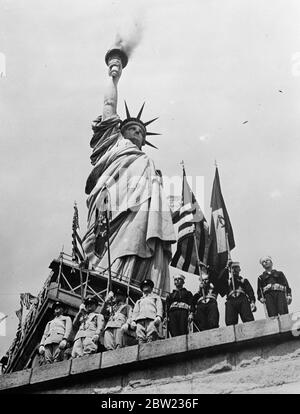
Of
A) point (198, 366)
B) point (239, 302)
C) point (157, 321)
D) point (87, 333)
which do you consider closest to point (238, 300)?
point (239, 302)

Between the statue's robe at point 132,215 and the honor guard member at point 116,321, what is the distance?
14436mm

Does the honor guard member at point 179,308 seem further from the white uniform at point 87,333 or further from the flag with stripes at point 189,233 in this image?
the flag with stripes at point 189,233

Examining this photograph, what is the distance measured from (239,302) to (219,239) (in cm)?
681

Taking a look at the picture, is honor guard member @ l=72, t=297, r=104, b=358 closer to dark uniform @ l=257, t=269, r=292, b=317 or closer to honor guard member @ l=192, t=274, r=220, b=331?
honor guard member @ l=192, t=274, r=220, b=331

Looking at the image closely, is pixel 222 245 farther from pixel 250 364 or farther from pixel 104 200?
pixel 104 200

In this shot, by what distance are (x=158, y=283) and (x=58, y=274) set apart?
4776mm

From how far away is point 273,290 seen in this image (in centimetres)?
1104

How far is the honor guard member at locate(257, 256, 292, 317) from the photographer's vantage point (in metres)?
11.0

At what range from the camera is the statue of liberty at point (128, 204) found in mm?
28219

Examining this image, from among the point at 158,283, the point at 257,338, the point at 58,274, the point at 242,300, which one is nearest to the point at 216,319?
the point at 242,300

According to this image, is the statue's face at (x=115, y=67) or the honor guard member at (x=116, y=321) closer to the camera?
the honor guard member at (x=116, y=321)

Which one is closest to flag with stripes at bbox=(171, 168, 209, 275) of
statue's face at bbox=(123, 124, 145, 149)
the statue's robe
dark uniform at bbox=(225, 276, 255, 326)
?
the statue's robe

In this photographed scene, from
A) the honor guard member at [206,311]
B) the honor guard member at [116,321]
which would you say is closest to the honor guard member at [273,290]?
the honor guard member at [206,311]
